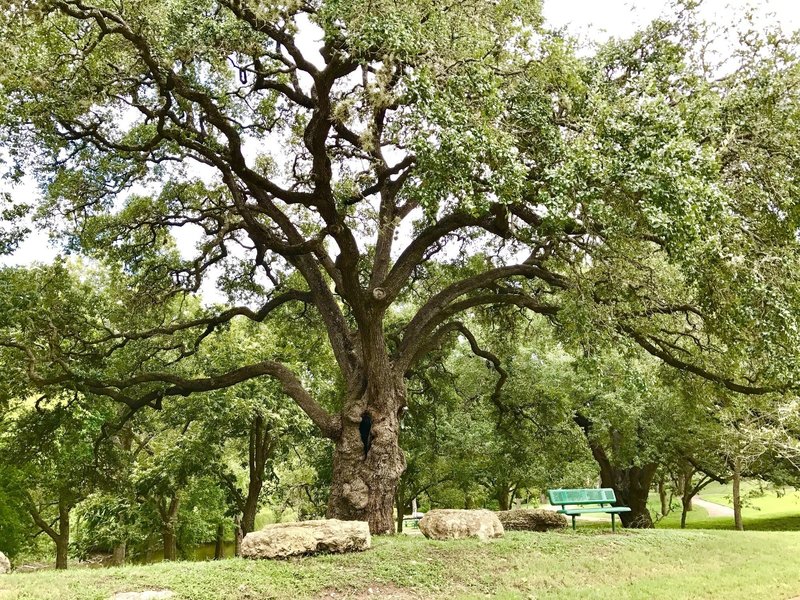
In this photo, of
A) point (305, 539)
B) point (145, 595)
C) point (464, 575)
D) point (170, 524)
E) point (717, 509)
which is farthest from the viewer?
point (717, 509)

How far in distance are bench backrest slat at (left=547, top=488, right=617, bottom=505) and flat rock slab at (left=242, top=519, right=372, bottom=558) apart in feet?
16.3

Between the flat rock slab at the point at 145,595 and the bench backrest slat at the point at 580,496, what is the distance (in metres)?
7.70

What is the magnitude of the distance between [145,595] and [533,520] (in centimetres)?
734

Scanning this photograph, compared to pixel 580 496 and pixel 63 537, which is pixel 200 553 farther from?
pixel 580 496

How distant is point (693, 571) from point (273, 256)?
436 inches

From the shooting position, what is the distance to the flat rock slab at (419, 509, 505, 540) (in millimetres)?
8609

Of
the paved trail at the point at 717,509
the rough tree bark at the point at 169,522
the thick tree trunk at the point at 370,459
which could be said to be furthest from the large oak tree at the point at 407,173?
the paved trail at the point at 717,509

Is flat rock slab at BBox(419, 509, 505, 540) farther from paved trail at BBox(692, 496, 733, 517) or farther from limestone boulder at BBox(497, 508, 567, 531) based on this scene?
paved trail at BBox(692, 496, 733, 517)

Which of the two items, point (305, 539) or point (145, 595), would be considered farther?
point (305, 539)

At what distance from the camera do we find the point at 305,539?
7.19 m

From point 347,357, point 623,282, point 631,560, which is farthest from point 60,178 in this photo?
point 631,560

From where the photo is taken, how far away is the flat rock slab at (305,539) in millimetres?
7098

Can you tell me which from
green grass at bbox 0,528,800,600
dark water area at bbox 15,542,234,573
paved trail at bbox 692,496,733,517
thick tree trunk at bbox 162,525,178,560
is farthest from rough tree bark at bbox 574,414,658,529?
paved trail at bbox 692,496,733,517

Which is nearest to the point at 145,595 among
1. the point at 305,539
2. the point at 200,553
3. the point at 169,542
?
the point at 305,539
